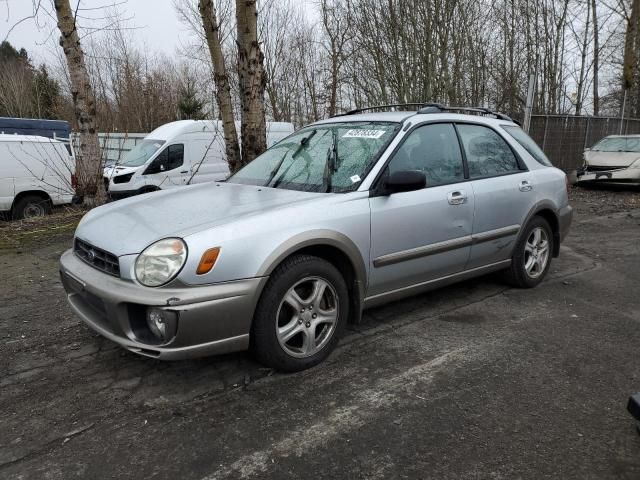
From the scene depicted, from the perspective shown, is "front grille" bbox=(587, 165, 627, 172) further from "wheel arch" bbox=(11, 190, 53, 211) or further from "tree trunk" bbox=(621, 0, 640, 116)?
"wheel arch" bbox=(11, 190, 53, 211)

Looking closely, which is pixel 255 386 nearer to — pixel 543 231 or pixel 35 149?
pixel 543 231

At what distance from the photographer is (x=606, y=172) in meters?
12.2

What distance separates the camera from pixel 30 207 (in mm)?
9977

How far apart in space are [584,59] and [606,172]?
8686 mm

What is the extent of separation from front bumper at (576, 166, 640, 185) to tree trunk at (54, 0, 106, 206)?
37.4 feet

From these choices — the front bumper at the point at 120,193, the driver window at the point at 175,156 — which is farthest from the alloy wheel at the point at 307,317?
the driver window at the point at 175,156

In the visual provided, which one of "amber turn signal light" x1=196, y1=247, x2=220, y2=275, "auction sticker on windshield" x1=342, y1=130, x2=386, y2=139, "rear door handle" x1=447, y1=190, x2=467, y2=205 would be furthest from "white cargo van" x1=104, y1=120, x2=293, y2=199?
"amber turn signal light" x1=196, y1=247, x2=220, y2=275

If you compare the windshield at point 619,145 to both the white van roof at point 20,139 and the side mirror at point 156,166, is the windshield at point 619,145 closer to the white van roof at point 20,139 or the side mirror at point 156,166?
the side mirror at point 156,166

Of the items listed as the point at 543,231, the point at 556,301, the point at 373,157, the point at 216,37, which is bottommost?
the point at 556,301

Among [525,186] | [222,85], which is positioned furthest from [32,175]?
[525,186]

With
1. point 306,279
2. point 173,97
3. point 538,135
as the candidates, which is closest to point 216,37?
point 306,279

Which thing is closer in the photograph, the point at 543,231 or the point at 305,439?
the point at 305,439

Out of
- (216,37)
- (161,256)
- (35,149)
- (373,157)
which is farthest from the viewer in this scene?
(35,149)

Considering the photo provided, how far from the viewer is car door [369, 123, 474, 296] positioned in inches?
133
